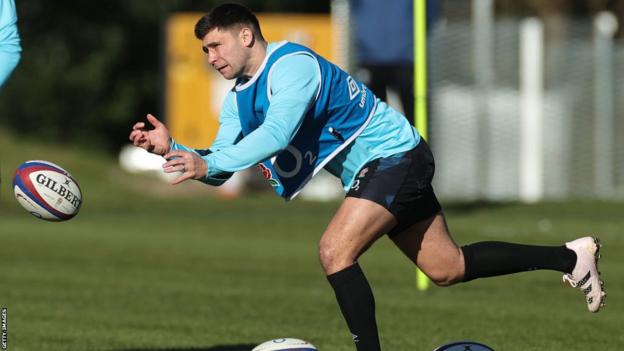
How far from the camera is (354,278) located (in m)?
7.28

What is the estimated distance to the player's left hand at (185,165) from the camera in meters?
6.83

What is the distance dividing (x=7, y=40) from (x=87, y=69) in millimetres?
28260

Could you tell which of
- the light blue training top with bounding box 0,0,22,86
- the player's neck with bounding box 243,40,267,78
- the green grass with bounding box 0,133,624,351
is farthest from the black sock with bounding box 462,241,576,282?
the light blue training top with bounding box 0,0,22,86

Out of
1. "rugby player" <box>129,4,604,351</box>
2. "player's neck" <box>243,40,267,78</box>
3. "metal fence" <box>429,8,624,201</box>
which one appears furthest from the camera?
"metal fence" <box>429,8,624,201</box>

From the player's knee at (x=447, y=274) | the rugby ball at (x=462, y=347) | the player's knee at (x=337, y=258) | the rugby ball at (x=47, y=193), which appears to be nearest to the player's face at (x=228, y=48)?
the player's knee at (x=337, y=258)

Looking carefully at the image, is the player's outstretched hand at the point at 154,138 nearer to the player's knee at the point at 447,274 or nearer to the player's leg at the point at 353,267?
the player's leg at the point at 353,267

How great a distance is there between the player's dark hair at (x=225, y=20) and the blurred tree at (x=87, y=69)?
2708 cm

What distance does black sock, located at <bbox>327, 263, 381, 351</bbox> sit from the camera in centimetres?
727

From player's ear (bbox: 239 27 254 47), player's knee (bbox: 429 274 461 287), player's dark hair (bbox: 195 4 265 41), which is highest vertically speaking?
player's dark hair (bbox: 195 4 265 41)

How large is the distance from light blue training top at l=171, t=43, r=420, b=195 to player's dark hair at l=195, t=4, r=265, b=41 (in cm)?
19

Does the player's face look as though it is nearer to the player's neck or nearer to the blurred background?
the player's neck

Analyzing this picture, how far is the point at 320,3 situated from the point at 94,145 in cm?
892

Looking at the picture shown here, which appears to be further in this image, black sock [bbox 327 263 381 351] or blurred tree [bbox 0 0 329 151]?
blurred tree [bbox 0 0 329 151]

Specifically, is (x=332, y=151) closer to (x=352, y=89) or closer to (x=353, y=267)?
(x=352, y=89)
